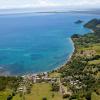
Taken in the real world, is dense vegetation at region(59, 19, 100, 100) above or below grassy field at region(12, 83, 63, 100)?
above

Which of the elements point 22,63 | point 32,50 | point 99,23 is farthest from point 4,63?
point 99,23

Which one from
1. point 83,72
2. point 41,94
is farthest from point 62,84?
point 83,72

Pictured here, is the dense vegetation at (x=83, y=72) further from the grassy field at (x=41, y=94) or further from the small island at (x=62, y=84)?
the grassy field at (x=41, y=94)

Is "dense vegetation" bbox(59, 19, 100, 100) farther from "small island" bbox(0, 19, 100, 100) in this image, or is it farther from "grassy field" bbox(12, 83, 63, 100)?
"grassy field" bbox(12, 83, 63, 100)

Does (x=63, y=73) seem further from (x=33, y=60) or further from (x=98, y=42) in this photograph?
(x=98, y=42)

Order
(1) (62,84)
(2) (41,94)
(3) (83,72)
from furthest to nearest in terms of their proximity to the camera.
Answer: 1. (3) (83,72)
2. (1) (62,84)
3. (2) (41,94)

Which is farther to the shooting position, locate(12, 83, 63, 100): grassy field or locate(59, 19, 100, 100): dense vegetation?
locate(59, 19, 100, 100): dense vegetation

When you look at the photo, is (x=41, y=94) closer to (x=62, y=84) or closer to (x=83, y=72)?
(x=62, y=84)

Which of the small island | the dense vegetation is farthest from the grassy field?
the dense vegetation

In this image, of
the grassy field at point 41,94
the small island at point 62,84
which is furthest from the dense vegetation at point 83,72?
the grassy field at point 41,94
